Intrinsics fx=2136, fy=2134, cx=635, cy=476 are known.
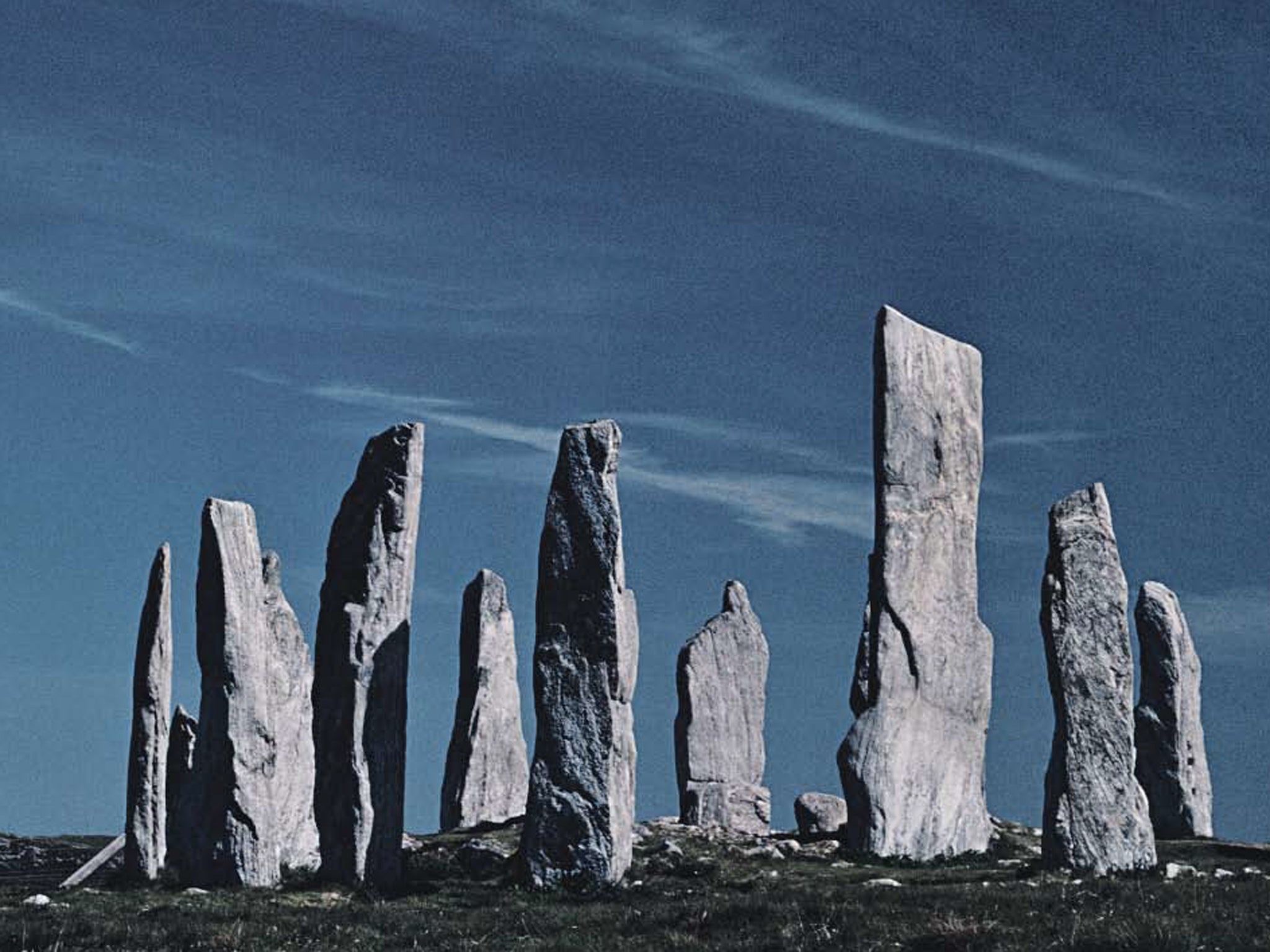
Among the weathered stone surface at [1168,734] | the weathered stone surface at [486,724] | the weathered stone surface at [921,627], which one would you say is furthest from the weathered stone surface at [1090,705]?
the weathered stone surface at [486,724]

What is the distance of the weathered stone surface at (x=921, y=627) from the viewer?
29.0 metres

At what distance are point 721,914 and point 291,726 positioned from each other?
581 inches

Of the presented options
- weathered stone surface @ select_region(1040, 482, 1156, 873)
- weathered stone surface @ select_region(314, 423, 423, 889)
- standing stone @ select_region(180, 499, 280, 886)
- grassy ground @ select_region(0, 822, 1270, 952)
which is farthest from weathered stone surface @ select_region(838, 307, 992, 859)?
standing stone @ select_region(180, 499, 280, 886)

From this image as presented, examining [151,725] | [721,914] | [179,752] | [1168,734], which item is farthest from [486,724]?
[721,914]

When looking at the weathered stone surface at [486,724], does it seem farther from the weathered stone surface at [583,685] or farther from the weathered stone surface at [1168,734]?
the weathered stone surface at [583,685]

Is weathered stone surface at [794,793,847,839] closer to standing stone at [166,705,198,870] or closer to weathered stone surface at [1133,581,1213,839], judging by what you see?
weathered stone surface at [1133,581,1213,839]

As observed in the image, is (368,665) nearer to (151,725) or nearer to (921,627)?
(151,725)

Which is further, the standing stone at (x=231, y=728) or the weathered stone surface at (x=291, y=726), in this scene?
the weathered stone surface at (x=291, y=726)

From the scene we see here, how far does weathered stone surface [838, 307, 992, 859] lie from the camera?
95.0ft

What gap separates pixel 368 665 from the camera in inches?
1088

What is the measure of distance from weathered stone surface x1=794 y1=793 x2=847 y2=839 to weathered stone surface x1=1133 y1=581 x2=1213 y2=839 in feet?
17.0

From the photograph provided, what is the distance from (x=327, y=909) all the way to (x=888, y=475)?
10893mm

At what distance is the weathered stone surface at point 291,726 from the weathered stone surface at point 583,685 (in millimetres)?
4805

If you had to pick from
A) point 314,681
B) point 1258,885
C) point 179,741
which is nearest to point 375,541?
point 314,681
